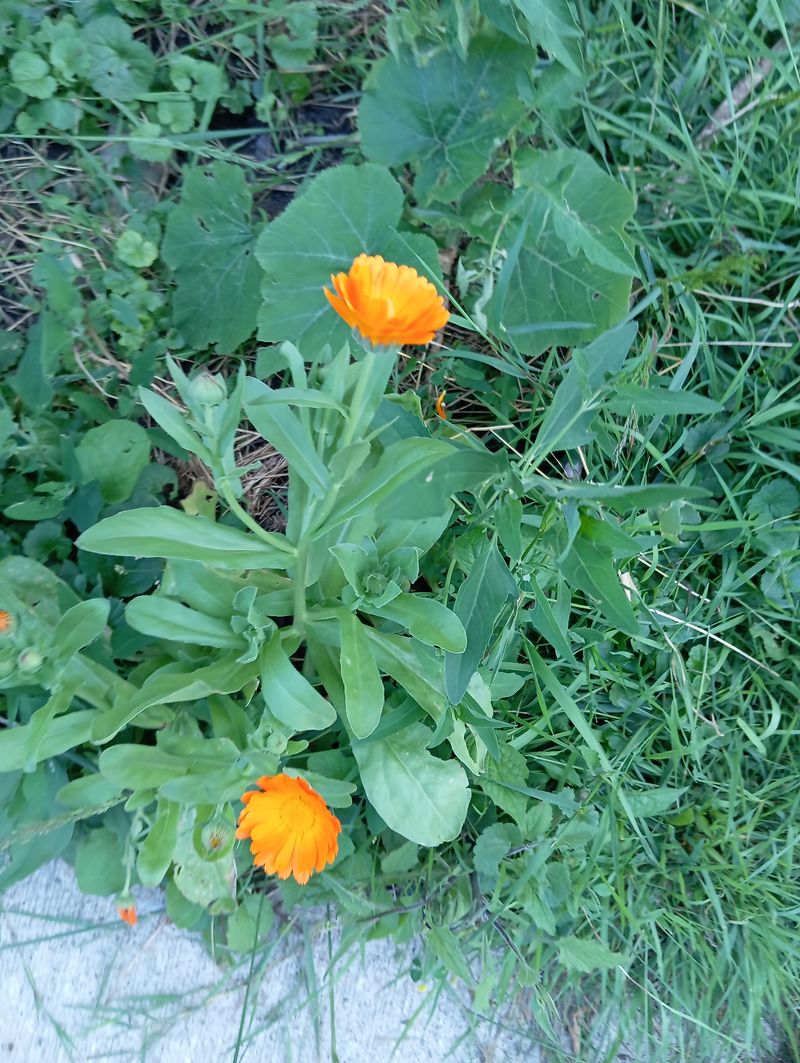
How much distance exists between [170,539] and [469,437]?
0.59 metres

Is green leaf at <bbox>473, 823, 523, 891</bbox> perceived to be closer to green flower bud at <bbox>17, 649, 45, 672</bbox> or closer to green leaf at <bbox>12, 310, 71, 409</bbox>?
green flower bud at <bbox>17, 649, 45, 672</bbox>

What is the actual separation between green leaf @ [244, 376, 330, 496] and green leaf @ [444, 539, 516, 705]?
27cm

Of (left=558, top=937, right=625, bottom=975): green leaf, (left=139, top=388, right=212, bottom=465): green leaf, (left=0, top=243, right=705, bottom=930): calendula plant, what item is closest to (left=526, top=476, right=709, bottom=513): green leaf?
(left=0, top=243, right=705, bottom=930): calendula plant

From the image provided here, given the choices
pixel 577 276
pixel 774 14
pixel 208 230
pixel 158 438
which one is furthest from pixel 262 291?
→ pixel 774 14

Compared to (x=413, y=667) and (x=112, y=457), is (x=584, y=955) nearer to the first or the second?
(x=413, y=667)

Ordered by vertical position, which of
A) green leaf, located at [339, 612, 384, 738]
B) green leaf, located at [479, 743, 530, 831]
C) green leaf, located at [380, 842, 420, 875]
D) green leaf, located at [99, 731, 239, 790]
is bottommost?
green leaf, located at [380, 842, 420, 875]

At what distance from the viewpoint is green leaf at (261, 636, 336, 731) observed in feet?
3.93

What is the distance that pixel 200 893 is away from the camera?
1474 millimetres

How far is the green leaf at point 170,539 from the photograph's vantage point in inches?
44.8

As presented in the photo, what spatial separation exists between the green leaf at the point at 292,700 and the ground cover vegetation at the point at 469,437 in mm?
114

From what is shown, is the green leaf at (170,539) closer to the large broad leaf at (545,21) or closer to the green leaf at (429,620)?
the green leaf at (429,620)

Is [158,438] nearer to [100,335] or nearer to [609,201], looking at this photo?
[100,335]

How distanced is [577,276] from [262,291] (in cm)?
60

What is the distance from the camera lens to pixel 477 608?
47.9 inches
